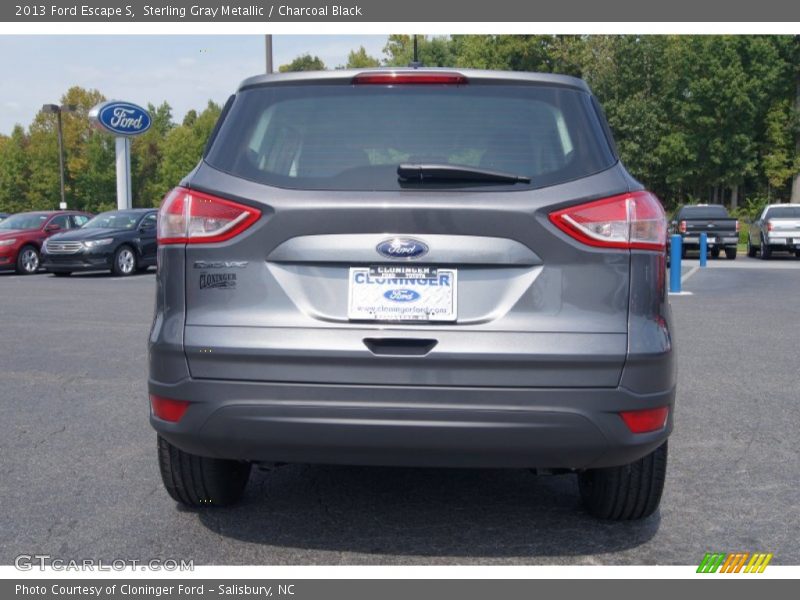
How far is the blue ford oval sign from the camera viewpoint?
112ft

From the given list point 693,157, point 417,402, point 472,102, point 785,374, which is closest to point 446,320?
point 417,402

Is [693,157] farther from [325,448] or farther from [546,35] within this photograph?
[325,448]

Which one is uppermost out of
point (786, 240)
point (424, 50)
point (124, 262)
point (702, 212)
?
point (424, 50)

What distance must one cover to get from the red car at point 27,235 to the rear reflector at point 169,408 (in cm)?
1998

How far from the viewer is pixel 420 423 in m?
3.23

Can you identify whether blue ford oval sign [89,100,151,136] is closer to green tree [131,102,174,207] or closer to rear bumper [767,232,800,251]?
rear bumper [767,232,800,251]

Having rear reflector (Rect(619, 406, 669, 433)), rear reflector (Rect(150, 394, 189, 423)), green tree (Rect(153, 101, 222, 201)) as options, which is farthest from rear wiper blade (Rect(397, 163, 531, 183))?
green tree (Rect(153, 101, 222, 201))

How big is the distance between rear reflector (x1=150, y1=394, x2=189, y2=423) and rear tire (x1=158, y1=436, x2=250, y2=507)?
0.37 meters

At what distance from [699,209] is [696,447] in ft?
82.2

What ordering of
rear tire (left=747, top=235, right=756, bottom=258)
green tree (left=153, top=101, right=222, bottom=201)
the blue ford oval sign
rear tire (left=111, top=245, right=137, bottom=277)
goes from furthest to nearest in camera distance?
green tree (left=153, top=101, right=222, bottom=201)
the blue ford oval sign
rear tire (left=747, top=235, right=756, bottom=258)
rear tire (left=111, top=245, right=137, bottom=277)

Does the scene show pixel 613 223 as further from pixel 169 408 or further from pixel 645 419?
pixel 169 408

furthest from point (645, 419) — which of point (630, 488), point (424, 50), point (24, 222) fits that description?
point (424, 50)

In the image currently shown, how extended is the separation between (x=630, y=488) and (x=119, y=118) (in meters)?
33.5

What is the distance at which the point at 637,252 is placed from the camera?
3357 millimetres
